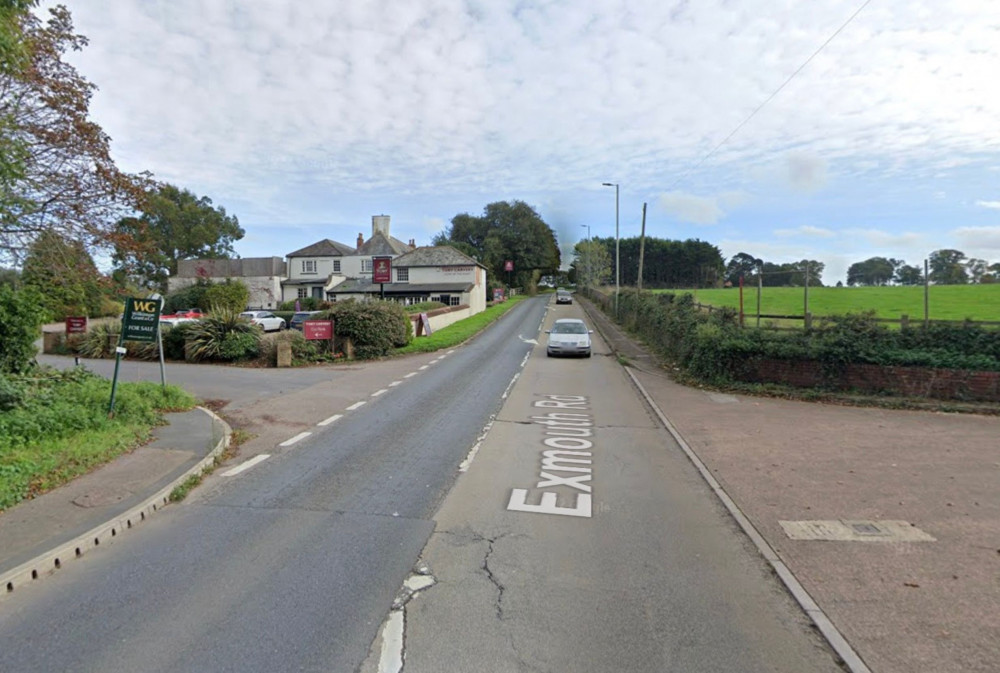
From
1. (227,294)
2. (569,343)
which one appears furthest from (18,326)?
(227,294)

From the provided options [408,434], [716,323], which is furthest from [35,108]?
[716,323]

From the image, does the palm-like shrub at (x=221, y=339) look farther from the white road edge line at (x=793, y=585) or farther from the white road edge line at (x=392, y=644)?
the white road edge line at (x=392, y=644)

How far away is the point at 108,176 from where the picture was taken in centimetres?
1082

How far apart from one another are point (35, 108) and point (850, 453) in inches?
575

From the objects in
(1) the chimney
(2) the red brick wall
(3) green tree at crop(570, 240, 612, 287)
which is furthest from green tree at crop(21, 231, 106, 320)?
(3) green tree at crop(570, 240, 612, 287)

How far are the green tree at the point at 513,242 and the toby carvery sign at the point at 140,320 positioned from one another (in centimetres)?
7608

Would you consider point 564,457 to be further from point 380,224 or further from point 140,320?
point 380,224

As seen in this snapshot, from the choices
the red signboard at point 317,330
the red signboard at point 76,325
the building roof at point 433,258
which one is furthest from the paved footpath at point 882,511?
the building roof at point 433,258

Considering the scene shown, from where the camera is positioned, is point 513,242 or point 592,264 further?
point 513,242

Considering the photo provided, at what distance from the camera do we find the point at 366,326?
2102 cm

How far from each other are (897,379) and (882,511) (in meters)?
8.25

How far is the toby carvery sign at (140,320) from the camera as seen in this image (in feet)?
32.6

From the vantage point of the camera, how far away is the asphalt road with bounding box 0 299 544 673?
344 cm

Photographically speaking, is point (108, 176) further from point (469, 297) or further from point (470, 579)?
point (469, 297)
